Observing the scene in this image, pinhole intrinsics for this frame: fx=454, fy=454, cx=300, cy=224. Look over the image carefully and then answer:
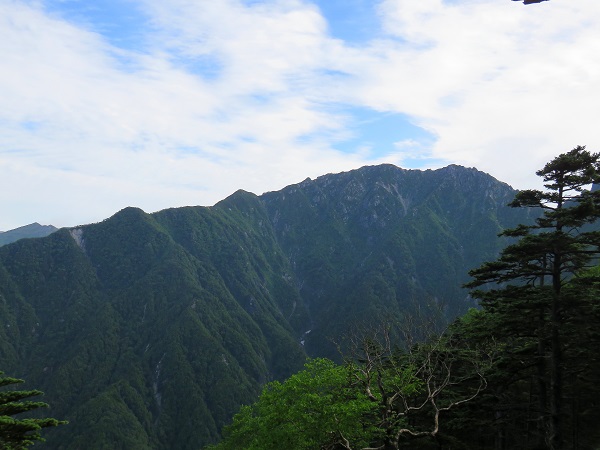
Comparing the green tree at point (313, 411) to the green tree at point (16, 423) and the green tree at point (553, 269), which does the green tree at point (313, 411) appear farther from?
the green tree at point (16, 423)

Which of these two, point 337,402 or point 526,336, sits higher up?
point 526,336

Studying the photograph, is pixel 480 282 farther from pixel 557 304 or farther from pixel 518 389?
pixel 518 389

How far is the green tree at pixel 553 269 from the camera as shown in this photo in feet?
70.0

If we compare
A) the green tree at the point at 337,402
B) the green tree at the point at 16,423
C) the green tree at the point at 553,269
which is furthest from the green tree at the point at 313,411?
the green tree at the point at 16,423

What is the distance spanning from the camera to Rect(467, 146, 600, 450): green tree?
21.3 meters

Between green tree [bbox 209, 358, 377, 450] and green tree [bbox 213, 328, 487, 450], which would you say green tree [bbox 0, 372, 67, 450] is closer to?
green tree [bbox 209, 358, 377, 450]

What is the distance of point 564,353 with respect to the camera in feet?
80.6

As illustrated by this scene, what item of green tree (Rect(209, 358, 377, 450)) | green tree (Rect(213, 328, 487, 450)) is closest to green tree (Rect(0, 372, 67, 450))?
green tree (Rect(209, 358, 377, 450))

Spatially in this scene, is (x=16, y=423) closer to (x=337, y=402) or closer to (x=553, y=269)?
(x=337, y=402)

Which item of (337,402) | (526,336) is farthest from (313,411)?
(526,336)

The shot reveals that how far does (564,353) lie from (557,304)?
4.35 metres

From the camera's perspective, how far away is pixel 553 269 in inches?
899

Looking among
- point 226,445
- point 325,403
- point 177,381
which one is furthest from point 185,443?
point 325,403

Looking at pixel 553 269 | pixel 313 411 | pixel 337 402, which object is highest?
pixel 553 269
